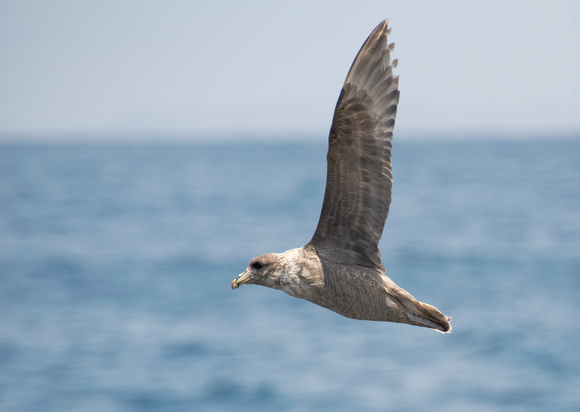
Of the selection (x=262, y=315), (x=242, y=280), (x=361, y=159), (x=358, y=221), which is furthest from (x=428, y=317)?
(x=262, y=315)

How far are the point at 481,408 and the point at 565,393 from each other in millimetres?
4046

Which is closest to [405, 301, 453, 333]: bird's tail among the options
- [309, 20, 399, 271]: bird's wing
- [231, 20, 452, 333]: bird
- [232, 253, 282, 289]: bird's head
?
[231, 20, 452, 333]: bird

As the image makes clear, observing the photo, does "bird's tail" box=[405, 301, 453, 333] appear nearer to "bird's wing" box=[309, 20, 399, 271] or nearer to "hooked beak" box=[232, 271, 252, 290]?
"bird's wing" box=[309, 20, 399, 271]

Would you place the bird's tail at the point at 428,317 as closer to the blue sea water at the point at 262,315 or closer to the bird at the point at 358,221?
the bird at the point at 358,221

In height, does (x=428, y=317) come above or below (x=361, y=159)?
below

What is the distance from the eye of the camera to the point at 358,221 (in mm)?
8969

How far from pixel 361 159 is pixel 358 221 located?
26.4 inches

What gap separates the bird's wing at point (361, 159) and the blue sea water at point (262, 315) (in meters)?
22.1

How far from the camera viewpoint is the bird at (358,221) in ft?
28.1

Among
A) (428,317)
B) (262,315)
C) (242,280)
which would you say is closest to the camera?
(428,317)

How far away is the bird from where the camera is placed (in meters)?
8.55

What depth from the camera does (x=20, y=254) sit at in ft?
200

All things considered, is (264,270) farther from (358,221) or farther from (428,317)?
(428,317)

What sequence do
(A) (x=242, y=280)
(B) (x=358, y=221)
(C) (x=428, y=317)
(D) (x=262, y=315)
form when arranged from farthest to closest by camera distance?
1. (D) (x=262, y=315)
2. (B) (x=358, y=221)
3. (A) (x=242, y=280)
4. (C) (x=428, y=317)
